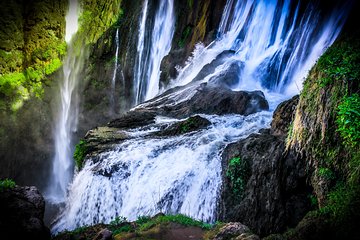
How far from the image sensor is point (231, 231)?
4.83 m

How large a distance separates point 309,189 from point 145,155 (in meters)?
4.73

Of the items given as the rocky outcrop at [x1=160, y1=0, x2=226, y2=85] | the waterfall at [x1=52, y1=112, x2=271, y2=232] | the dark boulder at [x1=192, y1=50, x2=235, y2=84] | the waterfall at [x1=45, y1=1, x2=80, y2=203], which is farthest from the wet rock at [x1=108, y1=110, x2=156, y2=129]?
the waterfall at [x1=45, y1=1, x2=80, y2=203]

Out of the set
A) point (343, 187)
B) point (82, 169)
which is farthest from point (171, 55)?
point (343, 187)

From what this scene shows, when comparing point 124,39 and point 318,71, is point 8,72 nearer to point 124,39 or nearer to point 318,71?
point 124,39

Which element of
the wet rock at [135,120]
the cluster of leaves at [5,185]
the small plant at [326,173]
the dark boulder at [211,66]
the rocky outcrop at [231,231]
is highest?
the dark boulder at [211,66]

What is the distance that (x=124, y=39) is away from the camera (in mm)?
24188

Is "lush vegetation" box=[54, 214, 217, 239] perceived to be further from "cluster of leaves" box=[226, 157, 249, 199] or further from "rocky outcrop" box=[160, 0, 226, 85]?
"rocky outcrop" box=[160, 0, 226, 85]

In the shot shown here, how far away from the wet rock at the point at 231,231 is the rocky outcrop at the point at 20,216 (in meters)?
3.55

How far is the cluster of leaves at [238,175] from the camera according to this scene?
22.5 ft

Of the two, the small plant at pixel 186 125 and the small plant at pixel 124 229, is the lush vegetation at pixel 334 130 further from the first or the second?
the small plant at pixel 186 125

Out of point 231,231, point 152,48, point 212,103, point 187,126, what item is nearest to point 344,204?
point 231,231

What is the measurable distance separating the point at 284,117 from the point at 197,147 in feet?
8.34

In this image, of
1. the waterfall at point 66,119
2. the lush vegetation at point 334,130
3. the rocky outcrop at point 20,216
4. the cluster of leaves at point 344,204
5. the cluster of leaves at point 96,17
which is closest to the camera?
the cluster of leaves at point 344,204

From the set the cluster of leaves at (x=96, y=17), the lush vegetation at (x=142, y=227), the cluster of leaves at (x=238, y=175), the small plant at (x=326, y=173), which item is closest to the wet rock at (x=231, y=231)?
the lush vegetation at (x=142, y=227)
